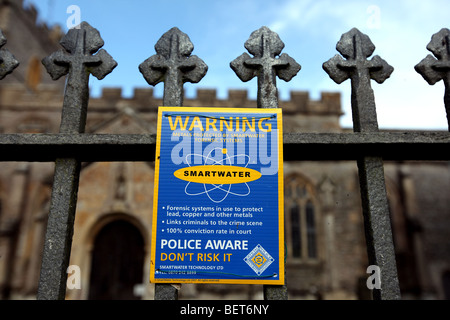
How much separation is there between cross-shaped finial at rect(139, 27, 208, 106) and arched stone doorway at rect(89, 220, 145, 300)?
1119 cm

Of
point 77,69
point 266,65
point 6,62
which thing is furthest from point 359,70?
point 6,62

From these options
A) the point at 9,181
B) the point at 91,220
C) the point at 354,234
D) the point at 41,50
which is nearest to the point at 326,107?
the point at 354,234

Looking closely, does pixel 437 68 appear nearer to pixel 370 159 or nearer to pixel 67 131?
pixel 370 159

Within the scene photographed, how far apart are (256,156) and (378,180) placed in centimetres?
78

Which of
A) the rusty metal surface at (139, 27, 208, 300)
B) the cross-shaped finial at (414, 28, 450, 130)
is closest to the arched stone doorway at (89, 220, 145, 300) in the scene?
the rusty metal surface at (139, 27, 208, 300)

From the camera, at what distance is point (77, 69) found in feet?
8.98

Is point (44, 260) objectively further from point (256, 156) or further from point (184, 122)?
point (256, 156)

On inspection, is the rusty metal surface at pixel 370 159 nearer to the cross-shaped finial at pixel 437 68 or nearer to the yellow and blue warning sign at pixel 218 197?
the cross-shaped finial at pixel 437 68

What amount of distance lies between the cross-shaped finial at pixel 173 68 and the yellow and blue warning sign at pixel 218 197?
154mm

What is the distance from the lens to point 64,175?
259cm

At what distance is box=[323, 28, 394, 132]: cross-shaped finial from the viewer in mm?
2703

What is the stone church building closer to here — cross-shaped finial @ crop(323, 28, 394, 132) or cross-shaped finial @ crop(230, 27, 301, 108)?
cross-shaped finial @ crop(323, 28, 394, 132)

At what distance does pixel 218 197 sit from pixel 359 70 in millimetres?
1296

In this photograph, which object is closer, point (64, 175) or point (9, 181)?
point (64, 175)
